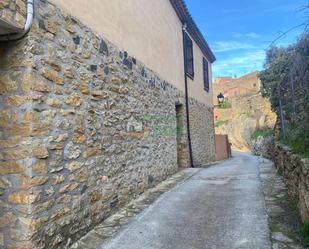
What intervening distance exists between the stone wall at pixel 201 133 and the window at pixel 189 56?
997mm

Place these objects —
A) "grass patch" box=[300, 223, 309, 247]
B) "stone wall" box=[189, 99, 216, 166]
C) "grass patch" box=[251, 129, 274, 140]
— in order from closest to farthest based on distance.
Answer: "grass patch" box=[300, 223, 309, 247], "stone wall" box=[189, 99, 216, 166], "grass patch" box=[251, 129, 274, 140]

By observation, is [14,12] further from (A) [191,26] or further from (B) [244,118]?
(B) [244,118]

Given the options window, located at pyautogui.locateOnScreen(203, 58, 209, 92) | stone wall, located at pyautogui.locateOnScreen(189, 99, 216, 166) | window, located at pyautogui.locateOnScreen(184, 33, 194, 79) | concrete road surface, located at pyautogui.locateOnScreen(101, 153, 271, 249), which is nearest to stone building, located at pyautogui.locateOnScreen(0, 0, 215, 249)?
concrete road surface, located at pyautogui.locateOnScreen(101, 153, 271, 249)

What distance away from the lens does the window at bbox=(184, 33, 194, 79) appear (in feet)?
35.9

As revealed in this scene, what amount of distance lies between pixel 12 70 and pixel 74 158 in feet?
3.97

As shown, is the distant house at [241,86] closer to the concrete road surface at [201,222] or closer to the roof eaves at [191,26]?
the roof eaves at [191,26]

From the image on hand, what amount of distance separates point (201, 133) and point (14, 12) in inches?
402

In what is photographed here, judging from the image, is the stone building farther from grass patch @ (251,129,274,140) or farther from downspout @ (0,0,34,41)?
grass patch @ (251,129,274,140)

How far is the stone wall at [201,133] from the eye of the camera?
11258 millimetres

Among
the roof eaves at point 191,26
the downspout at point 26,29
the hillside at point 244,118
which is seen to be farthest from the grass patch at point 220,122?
the downspout at point 26,29

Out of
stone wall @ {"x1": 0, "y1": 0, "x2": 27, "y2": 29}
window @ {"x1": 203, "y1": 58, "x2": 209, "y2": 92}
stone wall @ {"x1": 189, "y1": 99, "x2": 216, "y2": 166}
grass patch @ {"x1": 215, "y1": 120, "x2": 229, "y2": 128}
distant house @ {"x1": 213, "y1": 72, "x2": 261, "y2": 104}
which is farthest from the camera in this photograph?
distant house @ {"x1": 213, "y1": 72, "x2": 261, "y2": 104}

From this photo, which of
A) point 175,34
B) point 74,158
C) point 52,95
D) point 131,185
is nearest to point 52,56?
point 52,95

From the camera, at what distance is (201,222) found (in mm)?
4371

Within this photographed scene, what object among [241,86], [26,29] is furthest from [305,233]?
[241,86]
